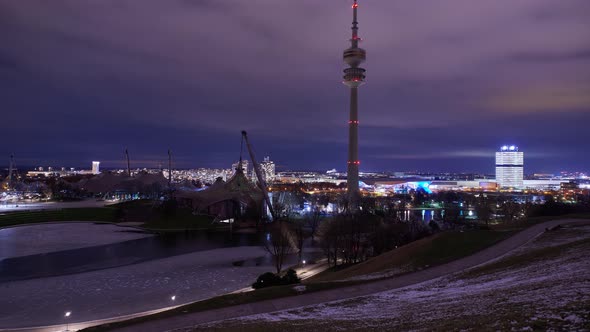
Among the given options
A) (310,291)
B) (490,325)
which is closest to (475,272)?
(310,291)

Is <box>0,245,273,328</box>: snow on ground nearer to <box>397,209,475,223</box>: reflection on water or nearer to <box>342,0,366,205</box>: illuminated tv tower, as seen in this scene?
<box>397,209,475,223</box>: reflection on water

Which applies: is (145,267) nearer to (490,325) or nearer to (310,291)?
(310,291)

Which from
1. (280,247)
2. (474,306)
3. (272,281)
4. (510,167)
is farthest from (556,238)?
(510,167)

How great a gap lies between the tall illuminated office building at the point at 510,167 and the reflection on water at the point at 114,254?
519ft

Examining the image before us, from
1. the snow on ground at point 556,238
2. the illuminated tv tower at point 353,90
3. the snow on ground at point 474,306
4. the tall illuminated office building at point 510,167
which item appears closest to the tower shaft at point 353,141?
the illuminated tv tower at point 353,90

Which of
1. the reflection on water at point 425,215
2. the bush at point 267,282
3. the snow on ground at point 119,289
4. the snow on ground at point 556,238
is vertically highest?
the snow on ground at point 556,238

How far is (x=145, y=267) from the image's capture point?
2911 centimetres

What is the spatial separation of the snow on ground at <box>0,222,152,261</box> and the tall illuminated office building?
164157 mm

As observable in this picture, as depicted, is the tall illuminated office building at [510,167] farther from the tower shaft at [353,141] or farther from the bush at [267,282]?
the bush at [267,282]

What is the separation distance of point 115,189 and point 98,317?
83.1 metres

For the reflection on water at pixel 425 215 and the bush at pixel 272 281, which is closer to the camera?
the bush at pixel 272 281

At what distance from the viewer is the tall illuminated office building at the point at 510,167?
6737 inches

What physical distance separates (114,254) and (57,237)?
1258cm

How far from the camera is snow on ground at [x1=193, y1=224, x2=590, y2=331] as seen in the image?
7996mm
